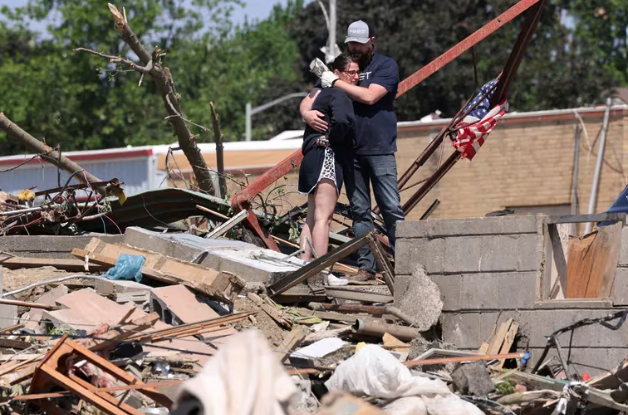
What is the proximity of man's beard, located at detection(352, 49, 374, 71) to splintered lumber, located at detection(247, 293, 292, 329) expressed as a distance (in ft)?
7.07

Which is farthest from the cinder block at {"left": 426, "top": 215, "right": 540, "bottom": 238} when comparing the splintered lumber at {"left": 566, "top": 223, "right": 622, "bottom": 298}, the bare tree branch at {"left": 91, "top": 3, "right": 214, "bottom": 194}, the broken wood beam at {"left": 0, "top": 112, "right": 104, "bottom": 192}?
the broken wood beam at {"left": 0, "top": 112, "right": 104, "bottom": 192}

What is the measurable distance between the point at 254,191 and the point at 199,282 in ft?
7.06

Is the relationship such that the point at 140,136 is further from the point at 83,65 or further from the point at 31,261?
the point at 31,261

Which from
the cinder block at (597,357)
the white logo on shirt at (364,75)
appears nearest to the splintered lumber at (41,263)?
the white logo on shirt at (364,75)

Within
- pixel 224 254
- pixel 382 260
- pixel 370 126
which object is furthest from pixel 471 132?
pixel 224 254

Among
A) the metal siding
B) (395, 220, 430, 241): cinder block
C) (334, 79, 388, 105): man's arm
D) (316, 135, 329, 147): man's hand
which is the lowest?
the metal siding

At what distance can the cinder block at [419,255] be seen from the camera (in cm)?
757

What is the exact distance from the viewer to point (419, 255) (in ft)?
25.1

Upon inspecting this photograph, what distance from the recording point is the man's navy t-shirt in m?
8.80

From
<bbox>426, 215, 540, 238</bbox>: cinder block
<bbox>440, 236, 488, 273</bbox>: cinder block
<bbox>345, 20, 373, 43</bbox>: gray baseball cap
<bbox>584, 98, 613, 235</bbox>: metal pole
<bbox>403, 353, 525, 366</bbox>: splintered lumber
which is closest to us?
<bbox>403, 353, 525, 366</bbox>: splintered lumber

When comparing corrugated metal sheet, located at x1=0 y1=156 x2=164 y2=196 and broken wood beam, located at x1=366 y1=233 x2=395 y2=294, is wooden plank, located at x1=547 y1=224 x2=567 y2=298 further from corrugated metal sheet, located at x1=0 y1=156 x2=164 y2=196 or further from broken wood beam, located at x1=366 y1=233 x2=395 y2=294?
corrugated metal sheet, located at x1=0 y1=156 x2=164 y2=196

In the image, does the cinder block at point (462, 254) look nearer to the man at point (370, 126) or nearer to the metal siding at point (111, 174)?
the man at point (370, 126)

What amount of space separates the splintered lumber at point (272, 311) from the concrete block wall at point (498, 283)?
818 millimetres

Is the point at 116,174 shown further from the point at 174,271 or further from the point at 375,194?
the point at 174,271
